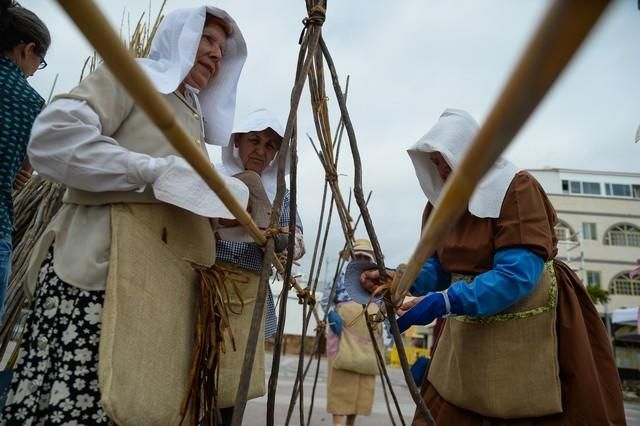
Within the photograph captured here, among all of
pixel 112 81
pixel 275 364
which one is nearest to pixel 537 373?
pixel 275 364

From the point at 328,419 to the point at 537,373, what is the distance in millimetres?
3172

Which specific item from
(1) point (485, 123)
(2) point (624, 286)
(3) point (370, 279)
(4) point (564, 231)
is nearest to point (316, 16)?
(3) point (370, 279)

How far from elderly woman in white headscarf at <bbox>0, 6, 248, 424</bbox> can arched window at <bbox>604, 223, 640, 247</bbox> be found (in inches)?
994

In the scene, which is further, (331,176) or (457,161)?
(331,176)

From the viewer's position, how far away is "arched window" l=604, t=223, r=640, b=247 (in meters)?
22.2

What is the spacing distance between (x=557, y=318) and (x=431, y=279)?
1.25ft

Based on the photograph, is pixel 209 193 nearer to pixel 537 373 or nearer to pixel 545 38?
pixel 545 38

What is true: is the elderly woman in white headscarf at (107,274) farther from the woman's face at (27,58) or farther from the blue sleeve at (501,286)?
the blue sleeve at (501,286)

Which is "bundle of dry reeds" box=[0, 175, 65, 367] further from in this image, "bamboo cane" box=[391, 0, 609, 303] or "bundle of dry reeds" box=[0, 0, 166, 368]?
"bamboo cane" box=[391, 0, 609, 303]

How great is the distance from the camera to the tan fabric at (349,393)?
3379 mm

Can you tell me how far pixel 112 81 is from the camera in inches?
38.1

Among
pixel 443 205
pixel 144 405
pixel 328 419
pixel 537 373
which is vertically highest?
pixel 443 205

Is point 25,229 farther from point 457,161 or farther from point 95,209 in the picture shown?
point 457,161

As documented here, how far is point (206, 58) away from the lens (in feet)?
4.00
